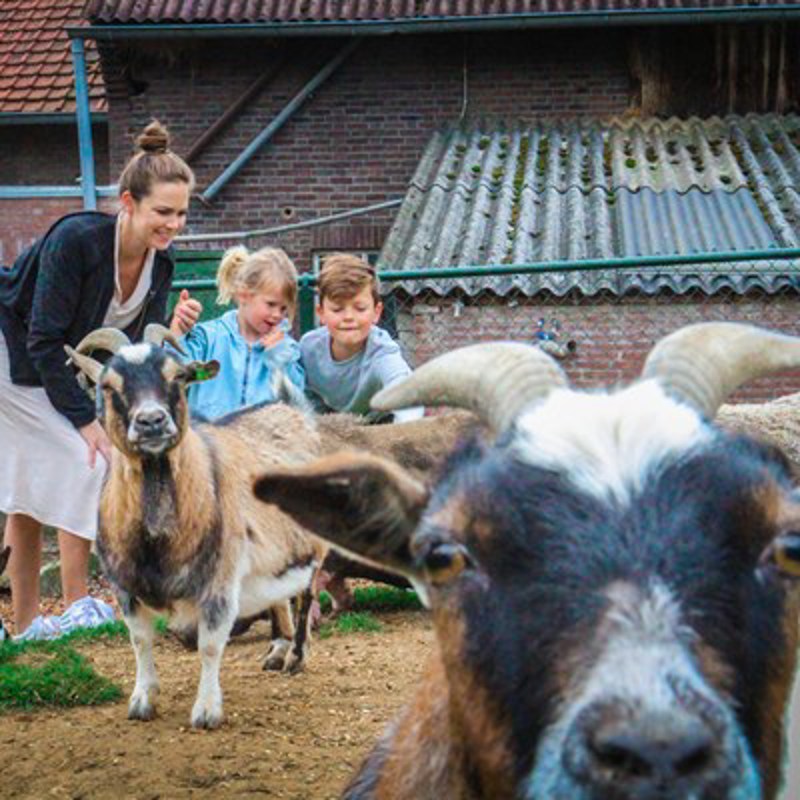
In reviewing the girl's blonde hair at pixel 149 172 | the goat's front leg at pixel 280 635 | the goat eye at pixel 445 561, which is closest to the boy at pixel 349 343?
the girl's blonde hair at pixel 149 172

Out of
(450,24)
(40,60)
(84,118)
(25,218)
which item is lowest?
(25,218)

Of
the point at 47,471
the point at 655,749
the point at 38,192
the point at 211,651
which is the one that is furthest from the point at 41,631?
the point at 38,192

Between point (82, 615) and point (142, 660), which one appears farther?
point (82, 615)

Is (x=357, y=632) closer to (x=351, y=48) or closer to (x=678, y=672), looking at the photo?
(x=678, y=672)

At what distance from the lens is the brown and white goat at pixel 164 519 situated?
5547 mm

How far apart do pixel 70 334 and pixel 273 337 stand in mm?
1062

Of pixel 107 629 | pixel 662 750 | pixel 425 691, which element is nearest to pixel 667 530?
pixel 662 750

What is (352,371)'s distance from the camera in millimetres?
6758

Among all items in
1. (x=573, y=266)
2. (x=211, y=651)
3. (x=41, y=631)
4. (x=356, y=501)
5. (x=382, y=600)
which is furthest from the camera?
(x=382, y=600)

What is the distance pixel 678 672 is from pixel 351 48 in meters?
12.9

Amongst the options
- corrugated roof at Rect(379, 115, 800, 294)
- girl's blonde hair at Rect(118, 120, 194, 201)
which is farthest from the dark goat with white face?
corrugated roof at Rect(379, 115, 800, 294)

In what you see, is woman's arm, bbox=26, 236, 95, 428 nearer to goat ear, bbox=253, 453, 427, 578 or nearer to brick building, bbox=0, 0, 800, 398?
goat ear, bbox=253, 453, 427, 578

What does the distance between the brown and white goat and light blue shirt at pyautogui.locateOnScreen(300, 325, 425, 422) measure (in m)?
0.86

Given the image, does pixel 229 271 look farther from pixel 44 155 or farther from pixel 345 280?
pixel 44 155
